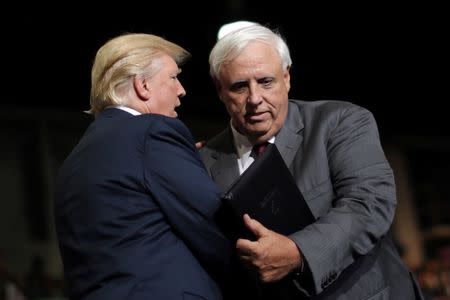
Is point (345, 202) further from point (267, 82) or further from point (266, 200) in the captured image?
point (267, 82)

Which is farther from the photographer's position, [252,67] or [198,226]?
[252,67]

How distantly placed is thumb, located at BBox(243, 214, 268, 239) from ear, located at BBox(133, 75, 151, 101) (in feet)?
1.25

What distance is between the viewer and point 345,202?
6.41 ft

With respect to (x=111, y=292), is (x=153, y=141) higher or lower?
higher

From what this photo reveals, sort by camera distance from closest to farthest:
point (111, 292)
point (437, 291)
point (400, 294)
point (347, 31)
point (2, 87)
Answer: point (111, 292) → point (400, 294) → point (437, 291) → point (2, 87) → point (347, 31)

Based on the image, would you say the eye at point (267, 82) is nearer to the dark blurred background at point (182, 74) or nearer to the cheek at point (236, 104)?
the cheek at point (236, 104)

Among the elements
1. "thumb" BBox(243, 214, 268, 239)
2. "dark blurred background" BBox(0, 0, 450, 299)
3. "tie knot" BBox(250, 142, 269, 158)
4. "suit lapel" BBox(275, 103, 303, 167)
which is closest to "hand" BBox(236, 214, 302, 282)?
"thumb" BBox(243, 214, 268, 239)

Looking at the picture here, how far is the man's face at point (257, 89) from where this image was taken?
2.19 metres

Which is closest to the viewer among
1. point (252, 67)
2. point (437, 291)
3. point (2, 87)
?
point (252, 67)

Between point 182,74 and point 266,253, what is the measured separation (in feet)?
14.0

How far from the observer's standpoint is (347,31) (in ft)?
19.4

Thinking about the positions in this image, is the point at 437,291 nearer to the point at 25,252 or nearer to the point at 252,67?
the point at 25,252

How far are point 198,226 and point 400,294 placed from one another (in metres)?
0.53

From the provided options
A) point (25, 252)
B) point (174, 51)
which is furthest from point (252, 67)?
point (25, 252)
